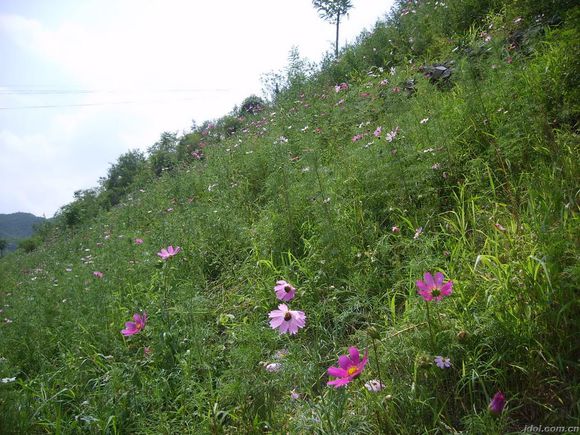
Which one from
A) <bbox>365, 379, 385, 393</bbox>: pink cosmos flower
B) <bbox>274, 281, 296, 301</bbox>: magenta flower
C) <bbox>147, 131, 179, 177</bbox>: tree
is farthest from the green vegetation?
<bbox>365, 379, 385, 393</bbox>: pink cosmos flower

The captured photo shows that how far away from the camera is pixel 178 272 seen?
2.96 metres

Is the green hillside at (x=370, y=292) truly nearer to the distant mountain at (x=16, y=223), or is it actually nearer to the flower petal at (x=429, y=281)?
the flower petal at (x=429, y=281)

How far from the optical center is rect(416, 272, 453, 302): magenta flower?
1.22m

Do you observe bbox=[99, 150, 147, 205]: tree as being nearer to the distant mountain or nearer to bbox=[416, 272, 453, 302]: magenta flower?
bbox=[416, 272, 453, 302]: magenta flower

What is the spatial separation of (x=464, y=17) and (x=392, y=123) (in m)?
2.77

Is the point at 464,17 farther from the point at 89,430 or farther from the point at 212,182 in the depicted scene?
the point at 89,430

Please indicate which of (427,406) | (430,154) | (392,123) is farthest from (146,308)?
(392,123)

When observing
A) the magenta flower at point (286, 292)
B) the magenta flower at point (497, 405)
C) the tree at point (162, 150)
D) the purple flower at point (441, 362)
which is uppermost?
the tree at point (162, 150)

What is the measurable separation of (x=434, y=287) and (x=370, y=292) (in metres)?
0.78

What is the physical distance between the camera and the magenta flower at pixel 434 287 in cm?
122

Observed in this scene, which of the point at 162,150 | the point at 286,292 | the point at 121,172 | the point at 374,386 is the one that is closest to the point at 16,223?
the point at 121,172

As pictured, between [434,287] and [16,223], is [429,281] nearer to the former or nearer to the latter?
[434,287]

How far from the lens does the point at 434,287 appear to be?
1.25 metres

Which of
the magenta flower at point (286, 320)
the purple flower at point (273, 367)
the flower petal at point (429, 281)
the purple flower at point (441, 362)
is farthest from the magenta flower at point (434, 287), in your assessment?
the purple flower at point (273, 367)
